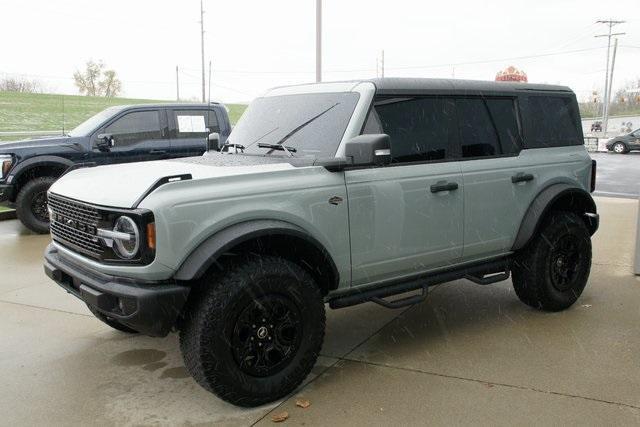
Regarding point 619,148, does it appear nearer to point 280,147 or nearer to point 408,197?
point 408,197

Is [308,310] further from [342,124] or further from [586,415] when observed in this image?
[586,415]

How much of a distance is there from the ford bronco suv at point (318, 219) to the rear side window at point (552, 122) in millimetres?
16

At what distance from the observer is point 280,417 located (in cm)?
329

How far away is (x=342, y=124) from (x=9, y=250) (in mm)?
5867

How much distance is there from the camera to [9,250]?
7.87 metres

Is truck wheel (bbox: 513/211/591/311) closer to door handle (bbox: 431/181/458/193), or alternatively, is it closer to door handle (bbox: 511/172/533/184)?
door handle (bbox: 511/172/533/184)

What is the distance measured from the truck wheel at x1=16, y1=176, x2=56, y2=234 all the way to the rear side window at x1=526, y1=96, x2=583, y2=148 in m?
7.14

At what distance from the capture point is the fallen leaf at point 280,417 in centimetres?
328

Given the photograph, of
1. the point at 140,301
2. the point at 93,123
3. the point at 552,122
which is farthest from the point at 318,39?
the point at 140,301

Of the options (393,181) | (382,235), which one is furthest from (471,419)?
(393,181)

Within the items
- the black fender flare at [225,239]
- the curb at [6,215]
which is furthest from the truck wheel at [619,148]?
the black fender flare at [225,239]

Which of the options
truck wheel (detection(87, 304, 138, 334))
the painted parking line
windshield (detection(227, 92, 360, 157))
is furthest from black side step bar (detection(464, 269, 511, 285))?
the painted parking line

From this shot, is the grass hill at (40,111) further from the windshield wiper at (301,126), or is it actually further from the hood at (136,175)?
the windshield wiper at (301,126)

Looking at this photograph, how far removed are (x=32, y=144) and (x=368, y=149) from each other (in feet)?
24.4
